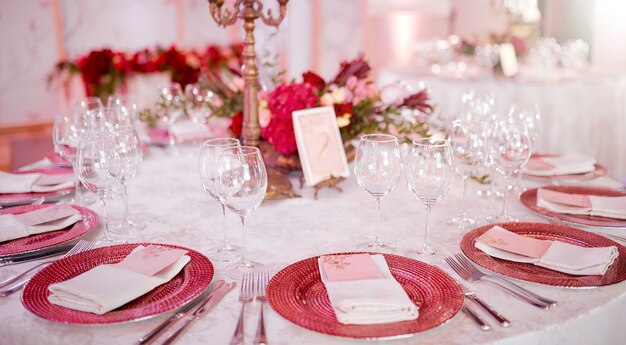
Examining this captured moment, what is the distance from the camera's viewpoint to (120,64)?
3.83 meters

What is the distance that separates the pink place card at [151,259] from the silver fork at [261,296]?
17cm

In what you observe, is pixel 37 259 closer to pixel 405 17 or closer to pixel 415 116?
pixel 415 116

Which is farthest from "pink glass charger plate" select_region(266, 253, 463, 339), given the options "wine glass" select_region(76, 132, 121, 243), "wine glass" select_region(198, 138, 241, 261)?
"wine glass" select_region(76, 132, 121, 243)

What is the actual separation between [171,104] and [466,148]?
1.21m

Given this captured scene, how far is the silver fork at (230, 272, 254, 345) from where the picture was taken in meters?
0.99

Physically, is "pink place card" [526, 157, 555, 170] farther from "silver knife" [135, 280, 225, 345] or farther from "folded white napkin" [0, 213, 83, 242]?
"folded white napkin" [0, 213, 83, 242]

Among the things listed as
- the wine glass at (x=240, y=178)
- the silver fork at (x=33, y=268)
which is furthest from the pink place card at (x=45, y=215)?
the wine glass at (x=240, y=178)

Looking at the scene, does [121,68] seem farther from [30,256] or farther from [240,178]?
[240,178]

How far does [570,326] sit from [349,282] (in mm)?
394

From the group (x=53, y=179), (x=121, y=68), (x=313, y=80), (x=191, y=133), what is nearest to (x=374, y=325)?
(x=313, y=80)

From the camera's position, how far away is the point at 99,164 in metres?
1.42

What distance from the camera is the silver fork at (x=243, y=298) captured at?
995mm

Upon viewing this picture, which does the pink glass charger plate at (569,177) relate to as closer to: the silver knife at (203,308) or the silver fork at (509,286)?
the silver fork at (509,286)

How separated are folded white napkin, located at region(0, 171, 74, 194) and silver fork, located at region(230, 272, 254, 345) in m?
0.86
